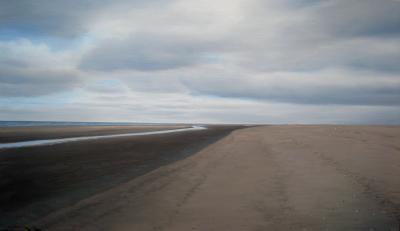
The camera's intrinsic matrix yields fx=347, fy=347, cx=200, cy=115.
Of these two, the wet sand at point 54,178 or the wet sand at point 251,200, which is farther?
the wet sand at point 54,178

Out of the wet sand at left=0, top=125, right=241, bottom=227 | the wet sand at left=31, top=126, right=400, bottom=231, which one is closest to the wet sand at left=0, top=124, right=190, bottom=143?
the wet sand at left=0, top=125, right=241, bottom=227

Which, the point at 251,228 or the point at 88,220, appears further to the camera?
the point at 88,220

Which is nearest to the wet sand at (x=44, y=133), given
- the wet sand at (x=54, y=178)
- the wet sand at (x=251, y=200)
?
the wet sand at (x=54, y=178)

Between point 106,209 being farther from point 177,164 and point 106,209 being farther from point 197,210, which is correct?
point 177,164

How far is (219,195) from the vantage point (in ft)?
34.7

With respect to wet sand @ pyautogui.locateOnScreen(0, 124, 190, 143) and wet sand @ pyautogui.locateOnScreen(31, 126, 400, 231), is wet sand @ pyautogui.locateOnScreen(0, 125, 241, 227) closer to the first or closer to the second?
wet sand @ pyautogui.locateOnScreen(31, 126, 400, 231)

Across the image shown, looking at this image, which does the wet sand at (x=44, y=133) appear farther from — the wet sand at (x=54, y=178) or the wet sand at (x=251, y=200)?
the wet sand at (x=251, y=200)

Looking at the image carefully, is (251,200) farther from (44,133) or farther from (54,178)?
(44,133)

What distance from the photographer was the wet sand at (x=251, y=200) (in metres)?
7.88

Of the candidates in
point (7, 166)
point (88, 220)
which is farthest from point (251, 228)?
point (7, 166)

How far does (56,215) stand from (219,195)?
4.60 m

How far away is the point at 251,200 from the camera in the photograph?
9891 millimetres

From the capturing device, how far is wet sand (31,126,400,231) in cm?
788

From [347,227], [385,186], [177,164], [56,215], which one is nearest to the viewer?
[347,227]
